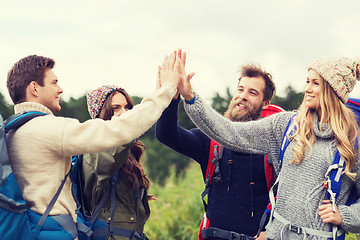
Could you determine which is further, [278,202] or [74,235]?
[278,202]

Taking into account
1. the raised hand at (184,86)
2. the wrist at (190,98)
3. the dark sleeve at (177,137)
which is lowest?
the dark sleeve at (177,137)

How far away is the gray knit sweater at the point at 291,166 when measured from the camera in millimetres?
3082

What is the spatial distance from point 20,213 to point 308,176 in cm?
186

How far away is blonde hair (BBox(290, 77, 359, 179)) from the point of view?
122 inches

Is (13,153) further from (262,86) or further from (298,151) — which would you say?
(262,86)

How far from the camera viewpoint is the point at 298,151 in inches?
123

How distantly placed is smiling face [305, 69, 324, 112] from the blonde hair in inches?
1.2

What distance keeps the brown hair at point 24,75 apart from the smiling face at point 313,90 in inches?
73.9

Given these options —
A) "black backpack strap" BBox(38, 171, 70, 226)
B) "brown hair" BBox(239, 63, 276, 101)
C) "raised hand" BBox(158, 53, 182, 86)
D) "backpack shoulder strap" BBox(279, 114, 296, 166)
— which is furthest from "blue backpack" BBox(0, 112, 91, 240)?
"brown hair" BBox(239, 63, 276, 101)

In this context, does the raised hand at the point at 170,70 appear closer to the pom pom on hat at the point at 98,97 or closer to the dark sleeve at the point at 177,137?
the dark sleeve at the point at 177,137

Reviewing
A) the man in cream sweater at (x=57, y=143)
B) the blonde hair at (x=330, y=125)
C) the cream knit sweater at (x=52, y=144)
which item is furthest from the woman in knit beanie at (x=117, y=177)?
the blonde hair at (x=330, y=125)

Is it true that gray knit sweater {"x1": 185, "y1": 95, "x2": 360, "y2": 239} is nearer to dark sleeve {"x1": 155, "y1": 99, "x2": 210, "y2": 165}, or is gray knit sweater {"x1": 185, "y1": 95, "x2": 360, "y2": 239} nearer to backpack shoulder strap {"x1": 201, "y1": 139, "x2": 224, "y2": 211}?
dark sleeve {"x1": 155, "y1": 99, "x2": 210, "y2": 165}

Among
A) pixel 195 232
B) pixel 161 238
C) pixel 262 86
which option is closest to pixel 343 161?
pixel 262 86

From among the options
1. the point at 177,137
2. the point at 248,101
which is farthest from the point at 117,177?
the point at 248,101
